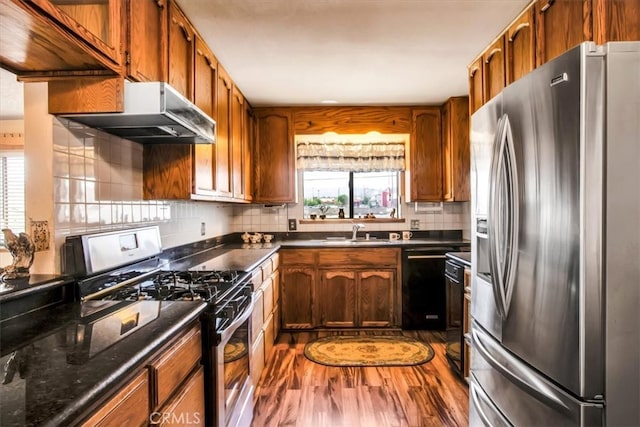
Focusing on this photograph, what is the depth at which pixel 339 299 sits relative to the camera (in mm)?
3607

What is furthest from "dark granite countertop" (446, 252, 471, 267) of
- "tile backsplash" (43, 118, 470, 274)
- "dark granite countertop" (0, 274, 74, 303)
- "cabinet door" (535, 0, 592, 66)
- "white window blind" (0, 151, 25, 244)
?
"white window blind" (0, 151, 25, 244)

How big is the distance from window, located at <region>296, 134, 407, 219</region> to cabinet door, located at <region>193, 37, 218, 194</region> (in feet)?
5.70

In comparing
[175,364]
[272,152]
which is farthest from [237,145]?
[175,364]

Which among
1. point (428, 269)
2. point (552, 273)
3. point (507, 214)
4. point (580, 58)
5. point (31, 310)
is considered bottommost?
point (428, 269)

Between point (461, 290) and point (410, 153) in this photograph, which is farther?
point (410, 153)

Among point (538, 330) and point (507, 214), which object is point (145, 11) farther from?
point (538, 330)

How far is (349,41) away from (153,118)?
134 centimetres

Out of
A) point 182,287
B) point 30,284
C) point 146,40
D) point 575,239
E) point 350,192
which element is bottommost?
point 182,287

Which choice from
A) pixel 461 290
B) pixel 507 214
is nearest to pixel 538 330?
pixel 507 214

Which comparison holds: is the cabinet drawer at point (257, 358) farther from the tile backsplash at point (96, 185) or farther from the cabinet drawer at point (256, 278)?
the tile backsplash at point (96, 185)

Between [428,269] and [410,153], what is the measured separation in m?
1.23

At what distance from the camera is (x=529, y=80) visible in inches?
50.1

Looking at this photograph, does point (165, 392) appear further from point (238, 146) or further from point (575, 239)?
point (238, 146)

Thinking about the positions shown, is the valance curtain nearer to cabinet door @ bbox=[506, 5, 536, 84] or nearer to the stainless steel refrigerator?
cabinet door @ bbox=[506, 5, 536, 84]
